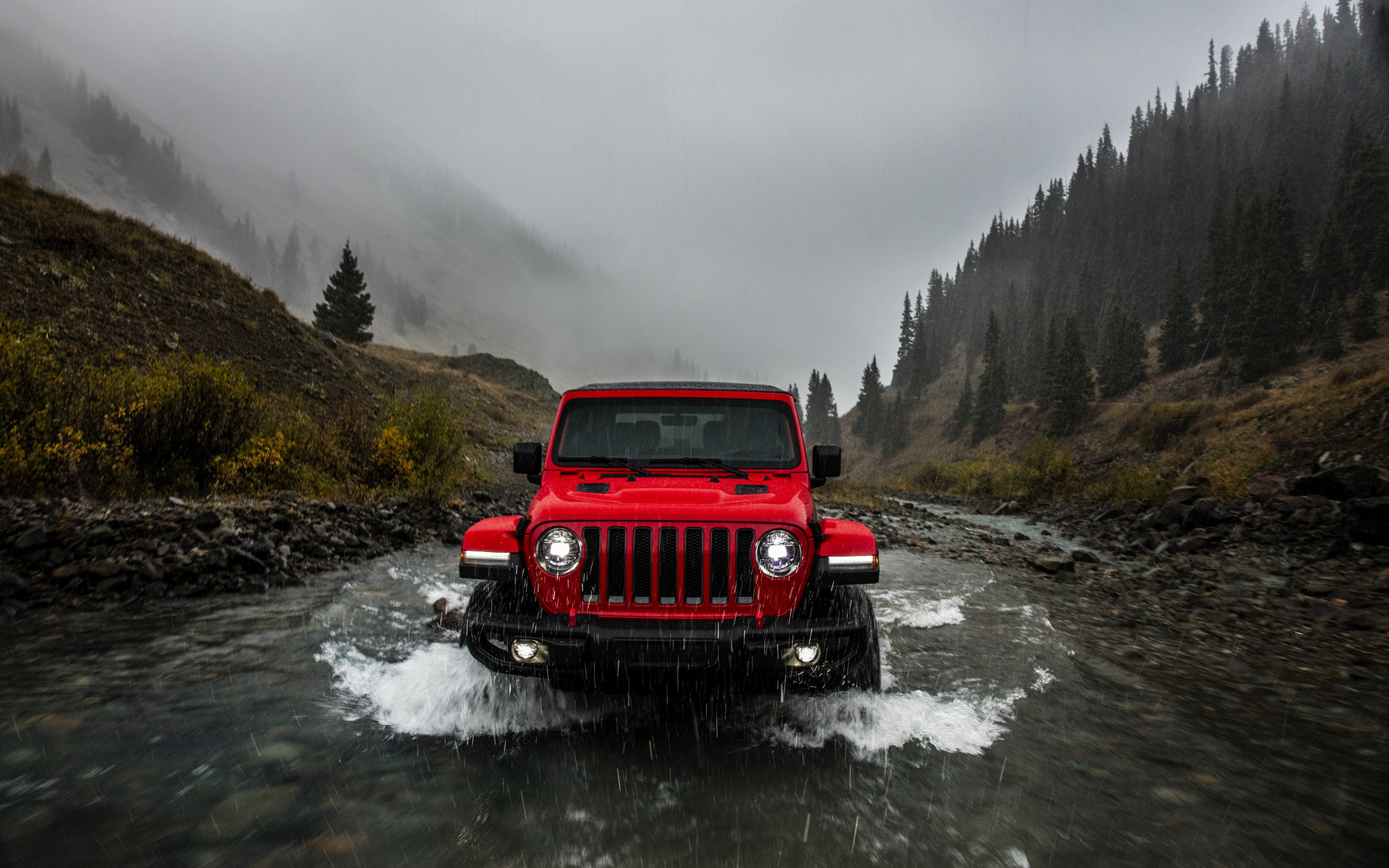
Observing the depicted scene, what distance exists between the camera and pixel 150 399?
28.6 feet

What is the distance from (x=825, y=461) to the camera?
179 inches

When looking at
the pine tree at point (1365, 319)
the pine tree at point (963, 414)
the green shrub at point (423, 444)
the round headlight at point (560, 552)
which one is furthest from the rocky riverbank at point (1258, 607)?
the pine tree at point (963, 414)

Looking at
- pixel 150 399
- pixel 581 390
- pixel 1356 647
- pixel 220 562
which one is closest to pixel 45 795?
pixel 581 390

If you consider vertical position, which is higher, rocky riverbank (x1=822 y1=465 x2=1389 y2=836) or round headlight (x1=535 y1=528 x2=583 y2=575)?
round headlight (x1=535 y1=528 x2=583 y2=575)

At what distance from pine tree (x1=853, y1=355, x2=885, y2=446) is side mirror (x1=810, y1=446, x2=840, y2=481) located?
90.2m

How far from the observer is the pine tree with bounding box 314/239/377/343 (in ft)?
164

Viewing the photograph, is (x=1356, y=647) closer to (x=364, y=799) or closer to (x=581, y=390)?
(x=581, y=390)

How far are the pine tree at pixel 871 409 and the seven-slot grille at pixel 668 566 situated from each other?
301 ft

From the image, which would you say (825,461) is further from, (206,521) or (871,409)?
(871,409)

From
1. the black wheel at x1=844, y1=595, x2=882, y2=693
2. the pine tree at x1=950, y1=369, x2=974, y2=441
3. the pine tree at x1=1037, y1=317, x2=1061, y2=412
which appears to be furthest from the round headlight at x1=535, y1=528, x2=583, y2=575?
the pine tree at x1=950, y1=369, x2=974, y2=441

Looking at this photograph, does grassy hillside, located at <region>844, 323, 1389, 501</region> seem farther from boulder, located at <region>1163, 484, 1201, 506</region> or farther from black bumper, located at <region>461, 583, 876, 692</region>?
black bumper, located at <region>461, 583, 876, 692</region>

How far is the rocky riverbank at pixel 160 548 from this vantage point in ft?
18.1

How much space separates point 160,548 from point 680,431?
597 centimetres

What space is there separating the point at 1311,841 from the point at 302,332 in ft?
98.7
